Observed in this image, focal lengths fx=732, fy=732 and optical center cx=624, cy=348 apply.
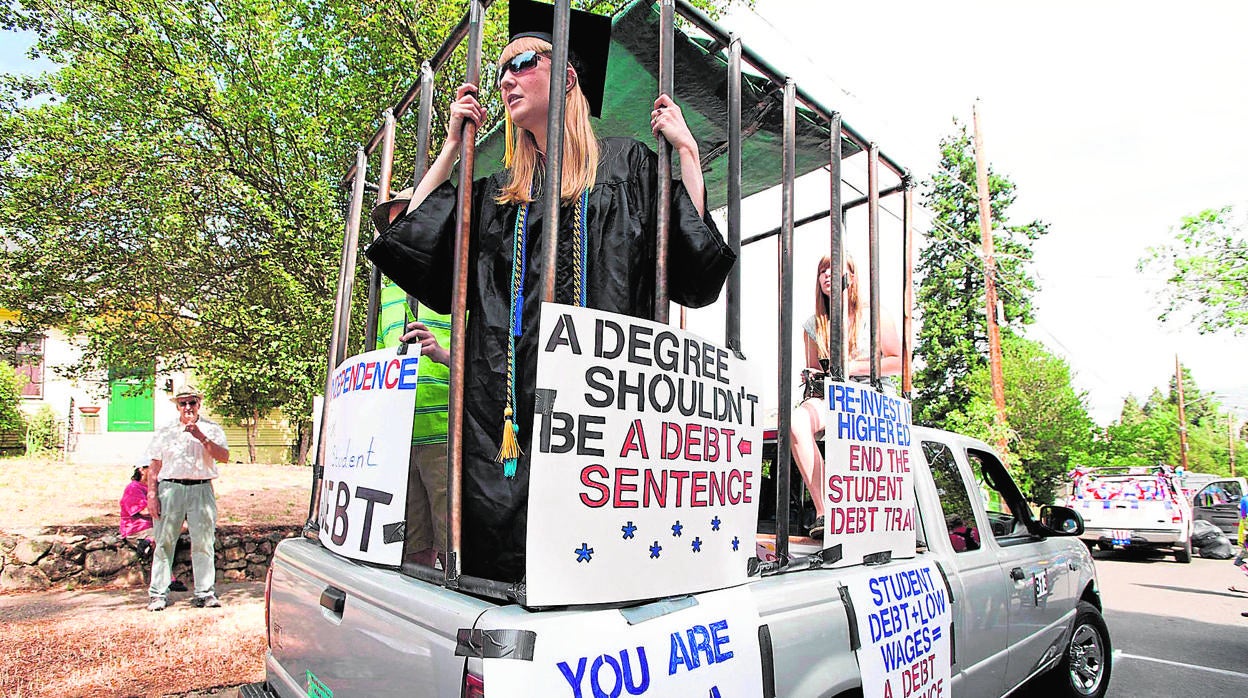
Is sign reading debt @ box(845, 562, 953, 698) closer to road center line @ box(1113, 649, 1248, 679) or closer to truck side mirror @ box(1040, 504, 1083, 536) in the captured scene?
truck side mirror @ box(1040, 504, 1083, 536)

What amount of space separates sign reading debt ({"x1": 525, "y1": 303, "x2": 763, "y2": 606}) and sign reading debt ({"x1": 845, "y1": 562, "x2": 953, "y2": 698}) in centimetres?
76

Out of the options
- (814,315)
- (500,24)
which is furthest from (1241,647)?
(500,24)

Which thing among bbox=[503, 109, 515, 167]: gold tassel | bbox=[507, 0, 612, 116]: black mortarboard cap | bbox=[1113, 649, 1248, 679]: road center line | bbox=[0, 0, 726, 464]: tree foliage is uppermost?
bbox=[0, 0, 726, 464]: tree foliage

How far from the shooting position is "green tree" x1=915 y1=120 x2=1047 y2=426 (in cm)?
2545

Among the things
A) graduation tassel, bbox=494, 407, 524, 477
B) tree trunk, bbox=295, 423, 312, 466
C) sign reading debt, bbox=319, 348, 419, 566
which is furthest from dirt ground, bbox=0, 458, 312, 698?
tree trunk, bbox=295, 423, 312, 466

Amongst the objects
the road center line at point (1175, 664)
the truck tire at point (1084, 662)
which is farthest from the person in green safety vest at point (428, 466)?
the road center line at point (1175, 664)

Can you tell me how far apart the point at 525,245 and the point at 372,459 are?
76 cm

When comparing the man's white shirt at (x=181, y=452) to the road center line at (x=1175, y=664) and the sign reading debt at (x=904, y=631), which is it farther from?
the road center line at (x=1175, y=664)

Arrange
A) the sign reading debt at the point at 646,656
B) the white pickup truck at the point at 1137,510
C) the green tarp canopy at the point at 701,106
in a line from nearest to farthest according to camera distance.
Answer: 1. the sign reading debt at the point at 646,656
2. the green tarp canopy at the point at 701,106
3. the white pickup truck at the point at 1137,510

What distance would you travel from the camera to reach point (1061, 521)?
4141 mm

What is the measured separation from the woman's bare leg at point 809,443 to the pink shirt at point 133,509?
23.6 feet

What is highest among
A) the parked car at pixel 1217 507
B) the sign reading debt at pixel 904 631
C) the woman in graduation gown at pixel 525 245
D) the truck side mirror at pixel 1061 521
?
the woman in graduation gown at pixel 525 245

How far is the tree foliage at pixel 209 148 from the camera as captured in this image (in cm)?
728

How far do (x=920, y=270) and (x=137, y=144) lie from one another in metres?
25.8
